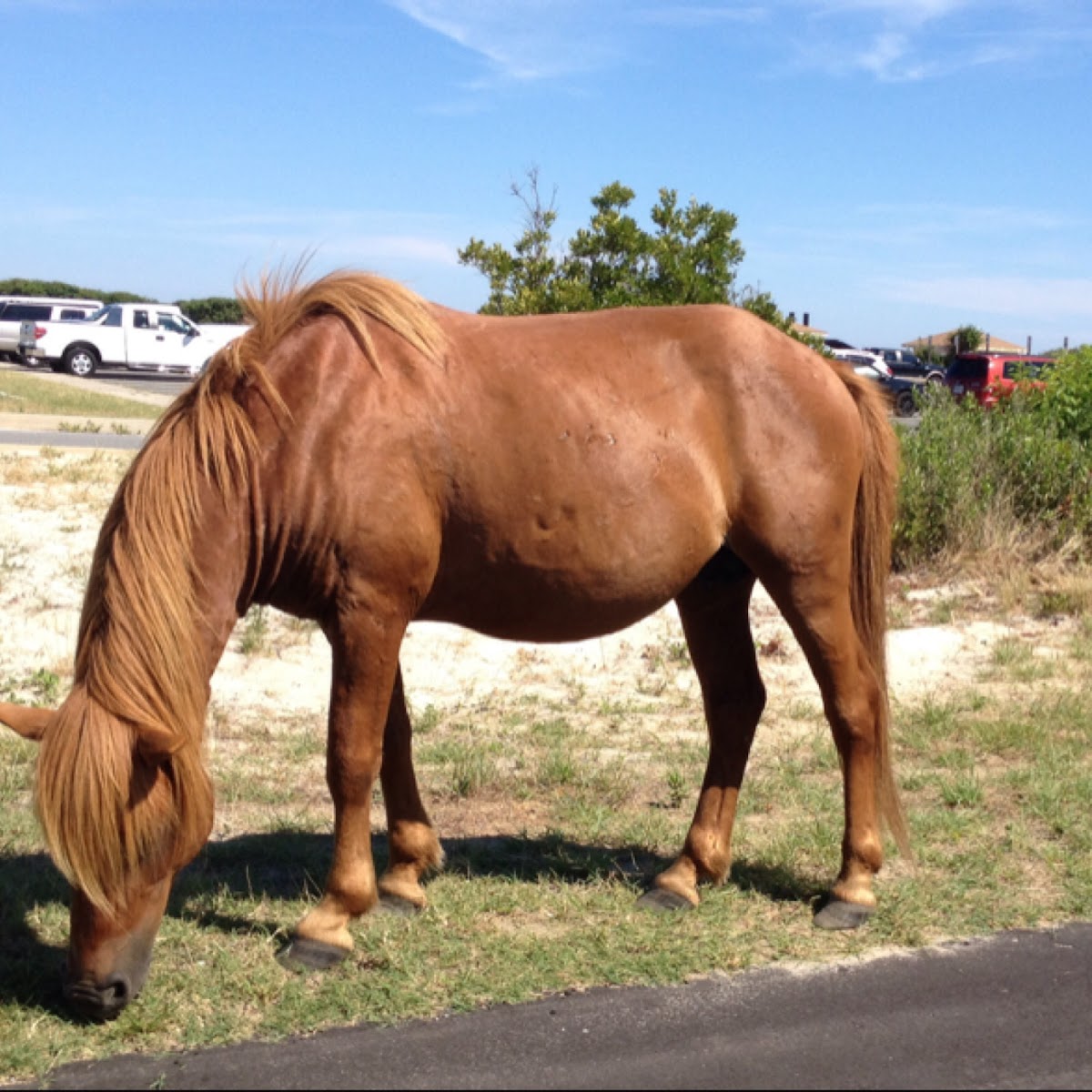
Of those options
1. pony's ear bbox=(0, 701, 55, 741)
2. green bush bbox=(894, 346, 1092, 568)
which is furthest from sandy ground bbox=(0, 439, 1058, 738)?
pony's ear bbox=(0, 701, 55, 741)

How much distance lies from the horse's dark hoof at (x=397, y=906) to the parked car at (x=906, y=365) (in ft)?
132

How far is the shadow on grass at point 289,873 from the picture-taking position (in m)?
4.18

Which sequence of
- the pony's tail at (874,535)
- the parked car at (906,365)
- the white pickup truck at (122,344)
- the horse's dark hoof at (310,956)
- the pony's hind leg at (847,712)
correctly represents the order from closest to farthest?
the horse's dark hoof at (310,956) < the pony's hind leg at (847,712) < the pony's tail at (874,535) < the white pickup truck at (122,344) < the parked car at (906,365)

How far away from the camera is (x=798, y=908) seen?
4469 mm

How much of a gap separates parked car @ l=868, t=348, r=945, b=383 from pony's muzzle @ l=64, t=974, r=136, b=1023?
136 feet

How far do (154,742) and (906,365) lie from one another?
42930 millimetres

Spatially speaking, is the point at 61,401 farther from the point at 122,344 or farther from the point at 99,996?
the point at 99,996

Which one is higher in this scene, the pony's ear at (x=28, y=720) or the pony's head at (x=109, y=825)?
the pony's ear at (x=28, y=720)

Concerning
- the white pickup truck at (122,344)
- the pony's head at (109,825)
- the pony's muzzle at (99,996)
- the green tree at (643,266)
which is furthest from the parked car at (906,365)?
the pony's muzzle at (99,996)

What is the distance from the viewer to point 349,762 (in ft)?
13.0

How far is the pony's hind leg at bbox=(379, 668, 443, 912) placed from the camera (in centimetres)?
445

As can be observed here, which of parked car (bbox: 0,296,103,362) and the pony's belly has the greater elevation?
parked car (bbox: 0,296,103,362)

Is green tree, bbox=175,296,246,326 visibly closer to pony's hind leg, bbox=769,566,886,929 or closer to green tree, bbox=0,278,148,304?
green tree, bbox=0,278,148,304

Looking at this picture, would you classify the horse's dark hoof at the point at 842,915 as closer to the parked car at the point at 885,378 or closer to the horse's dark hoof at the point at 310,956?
Result: the horse's dark hoof at the point at 310,956
